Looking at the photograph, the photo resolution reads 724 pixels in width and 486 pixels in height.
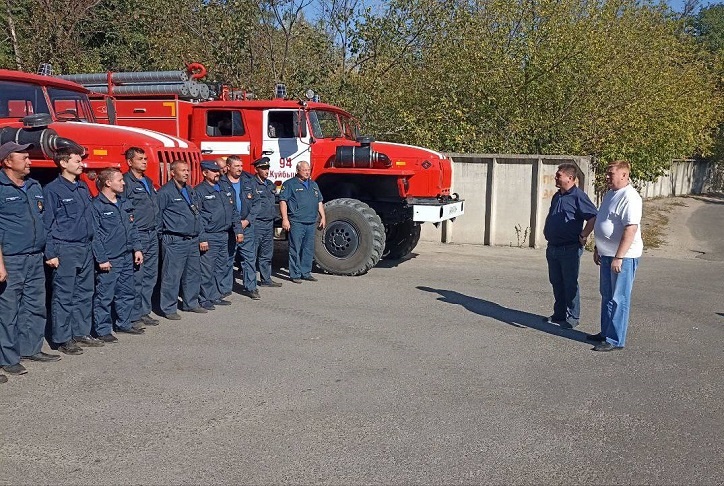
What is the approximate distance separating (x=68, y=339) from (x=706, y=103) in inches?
1052

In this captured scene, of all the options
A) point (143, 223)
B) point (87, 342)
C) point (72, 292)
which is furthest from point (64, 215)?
point (87, 342)

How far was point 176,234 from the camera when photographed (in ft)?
25.7

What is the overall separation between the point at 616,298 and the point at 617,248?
45 centimetres

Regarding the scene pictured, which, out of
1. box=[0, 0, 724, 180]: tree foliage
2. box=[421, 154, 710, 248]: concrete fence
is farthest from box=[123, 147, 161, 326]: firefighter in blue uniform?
box=[0, 0, 724, 180]: tree foliage

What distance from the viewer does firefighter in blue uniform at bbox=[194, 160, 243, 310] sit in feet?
27.1

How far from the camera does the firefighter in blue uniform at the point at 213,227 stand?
27.1ft

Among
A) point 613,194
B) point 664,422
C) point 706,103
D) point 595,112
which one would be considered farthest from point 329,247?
point 706,103

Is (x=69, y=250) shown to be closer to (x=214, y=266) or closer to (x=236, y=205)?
(x=214, y=266)

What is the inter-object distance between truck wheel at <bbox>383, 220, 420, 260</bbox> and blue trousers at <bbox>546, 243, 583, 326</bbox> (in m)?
4.36

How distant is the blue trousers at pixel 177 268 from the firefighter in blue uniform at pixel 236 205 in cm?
66

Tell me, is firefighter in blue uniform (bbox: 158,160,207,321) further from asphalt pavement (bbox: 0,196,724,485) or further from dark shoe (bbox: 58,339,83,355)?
dark shoe (bbox: 58,339,83,355)

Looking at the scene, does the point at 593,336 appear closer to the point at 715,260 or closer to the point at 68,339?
the point at 68,339

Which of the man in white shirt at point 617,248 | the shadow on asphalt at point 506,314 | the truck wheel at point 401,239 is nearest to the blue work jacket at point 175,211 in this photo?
the shadow on asphalt at point 506,314

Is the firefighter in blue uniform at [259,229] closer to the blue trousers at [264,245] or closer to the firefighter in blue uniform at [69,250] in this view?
the blue trousers at [264,245]
